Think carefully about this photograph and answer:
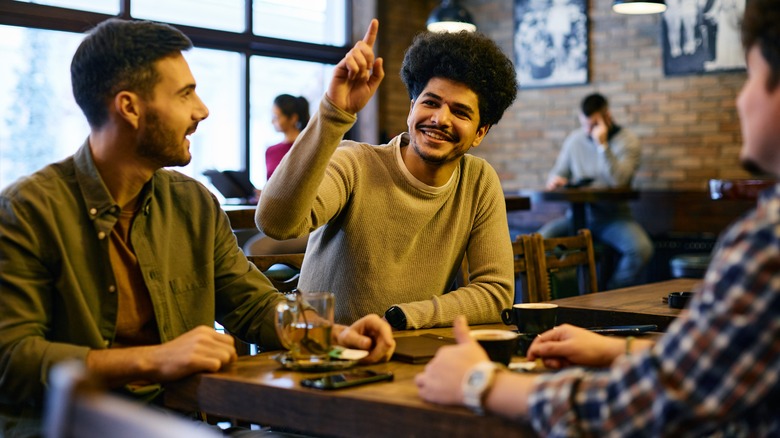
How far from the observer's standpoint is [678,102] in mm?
6949

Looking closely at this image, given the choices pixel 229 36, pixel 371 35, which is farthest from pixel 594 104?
pixel 371 35

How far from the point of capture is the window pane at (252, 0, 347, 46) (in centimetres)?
708

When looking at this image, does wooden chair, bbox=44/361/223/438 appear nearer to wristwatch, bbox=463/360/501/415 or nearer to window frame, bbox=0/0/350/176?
wristwatch, bbox=463/360/501/415

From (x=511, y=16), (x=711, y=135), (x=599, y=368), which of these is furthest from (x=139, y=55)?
(x=511, y=16)

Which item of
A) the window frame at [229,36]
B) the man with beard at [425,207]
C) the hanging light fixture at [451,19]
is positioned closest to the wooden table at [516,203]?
the hanging light fixture at [451,19]

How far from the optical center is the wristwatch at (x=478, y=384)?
119 cm

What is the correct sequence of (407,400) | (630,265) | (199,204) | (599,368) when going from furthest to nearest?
1. (630,265)
2. (199,204)
3. (599,368)
4. (407,400)

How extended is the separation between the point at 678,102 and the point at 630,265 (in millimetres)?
1407

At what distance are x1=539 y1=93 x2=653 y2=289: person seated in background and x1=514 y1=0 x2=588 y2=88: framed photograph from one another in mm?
734

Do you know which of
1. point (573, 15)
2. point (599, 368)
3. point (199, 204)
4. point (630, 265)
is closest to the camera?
point (599, 368)

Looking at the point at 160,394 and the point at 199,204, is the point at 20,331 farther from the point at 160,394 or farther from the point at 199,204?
the point at 199,204

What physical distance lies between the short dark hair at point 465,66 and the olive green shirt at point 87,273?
2.42 ft

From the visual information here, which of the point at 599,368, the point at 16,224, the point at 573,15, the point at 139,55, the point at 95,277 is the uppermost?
the point at 573,15

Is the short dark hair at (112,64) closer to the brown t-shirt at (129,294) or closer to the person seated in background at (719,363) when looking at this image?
the brown t-shirt at (129,294)
